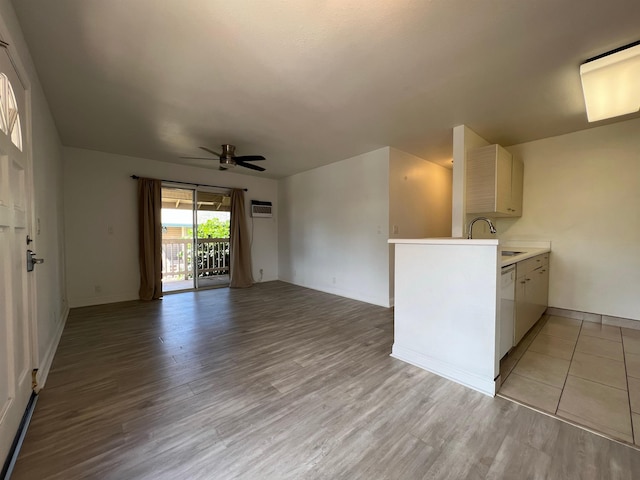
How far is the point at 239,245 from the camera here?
5660mm

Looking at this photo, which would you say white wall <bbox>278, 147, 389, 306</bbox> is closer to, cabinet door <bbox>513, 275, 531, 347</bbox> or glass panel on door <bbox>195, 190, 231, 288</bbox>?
glass panel on door <bbox>195, 190, 231, 288</bbox>

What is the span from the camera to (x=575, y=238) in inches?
137

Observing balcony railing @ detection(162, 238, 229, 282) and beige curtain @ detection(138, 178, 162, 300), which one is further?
balcony railing @ detection(162, 238, 229, 282)

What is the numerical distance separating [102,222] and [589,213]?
7244 millimetres

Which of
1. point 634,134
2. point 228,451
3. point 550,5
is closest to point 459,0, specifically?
point 550,5

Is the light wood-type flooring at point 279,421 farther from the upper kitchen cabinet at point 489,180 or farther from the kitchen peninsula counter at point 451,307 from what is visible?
the upper kitchen cabinet at point 489,180

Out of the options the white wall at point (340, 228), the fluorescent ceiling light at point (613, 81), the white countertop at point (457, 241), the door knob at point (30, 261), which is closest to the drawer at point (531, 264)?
the white countertop at point (457, 241)

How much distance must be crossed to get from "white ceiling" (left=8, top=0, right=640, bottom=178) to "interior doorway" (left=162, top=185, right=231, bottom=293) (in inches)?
85.6

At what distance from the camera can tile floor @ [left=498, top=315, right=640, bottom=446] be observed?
1.60m

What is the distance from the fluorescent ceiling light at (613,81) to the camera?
1918 millimetres

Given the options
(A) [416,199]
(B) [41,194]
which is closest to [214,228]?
(B) [41,194]

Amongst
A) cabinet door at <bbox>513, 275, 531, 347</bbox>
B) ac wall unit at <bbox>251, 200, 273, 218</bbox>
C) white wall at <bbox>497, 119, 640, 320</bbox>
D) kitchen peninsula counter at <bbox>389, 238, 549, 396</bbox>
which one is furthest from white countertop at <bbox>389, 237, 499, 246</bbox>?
ac wall unit at <bbox>251, 200, 273, 218</bbox>

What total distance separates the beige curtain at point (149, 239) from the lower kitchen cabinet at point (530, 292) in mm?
5240

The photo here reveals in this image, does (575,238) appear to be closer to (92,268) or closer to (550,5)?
(550,5)
